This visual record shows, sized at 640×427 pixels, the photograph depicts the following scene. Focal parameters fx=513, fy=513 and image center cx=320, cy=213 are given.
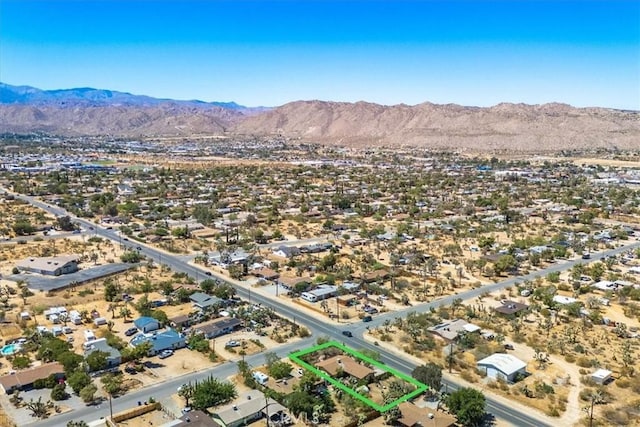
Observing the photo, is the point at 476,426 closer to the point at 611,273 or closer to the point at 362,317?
the point at 362,317

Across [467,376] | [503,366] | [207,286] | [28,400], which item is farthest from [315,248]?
[28,400]

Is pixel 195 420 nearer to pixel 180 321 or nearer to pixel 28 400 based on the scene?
pixel 28 400

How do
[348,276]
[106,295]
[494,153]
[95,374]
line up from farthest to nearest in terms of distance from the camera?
1. [494,153]
2. [348,276]
3. [106,295]
4. [95,374]

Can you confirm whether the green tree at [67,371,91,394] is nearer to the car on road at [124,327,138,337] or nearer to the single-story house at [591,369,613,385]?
the car on road at [124,327,138,337]

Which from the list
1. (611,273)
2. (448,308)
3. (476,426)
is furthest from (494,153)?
(476,426)

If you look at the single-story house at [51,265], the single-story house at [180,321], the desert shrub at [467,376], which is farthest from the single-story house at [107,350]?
the desert shrub at [467,376]

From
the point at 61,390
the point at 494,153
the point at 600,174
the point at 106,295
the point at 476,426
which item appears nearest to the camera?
the point at 476,426

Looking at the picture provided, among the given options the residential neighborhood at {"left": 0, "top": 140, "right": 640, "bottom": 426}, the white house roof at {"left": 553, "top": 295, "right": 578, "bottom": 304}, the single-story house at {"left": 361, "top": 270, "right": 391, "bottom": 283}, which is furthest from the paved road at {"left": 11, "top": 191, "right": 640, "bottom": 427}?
the single-story house at {"left": 361, "top": 270, "right": 391, "bottom": 283}
